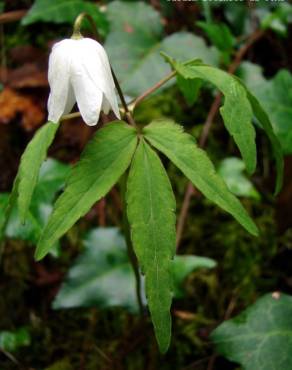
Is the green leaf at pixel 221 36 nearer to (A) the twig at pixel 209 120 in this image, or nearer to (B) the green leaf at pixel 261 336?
(A) the twig at pixel 209 120

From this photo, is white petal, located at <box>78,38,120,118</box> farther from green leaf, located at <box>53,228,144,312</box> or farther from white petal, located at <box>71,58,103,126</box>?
green leaf, located at <box>53,228,144,312</box>

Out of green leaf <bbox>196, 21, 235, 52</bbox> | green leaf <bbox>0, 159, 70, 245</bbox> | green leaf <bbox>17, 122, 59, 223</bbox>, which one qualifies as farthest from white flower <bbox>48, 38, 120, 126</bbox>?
green leaf <bbox>196, 21, 235, 52</bbox>

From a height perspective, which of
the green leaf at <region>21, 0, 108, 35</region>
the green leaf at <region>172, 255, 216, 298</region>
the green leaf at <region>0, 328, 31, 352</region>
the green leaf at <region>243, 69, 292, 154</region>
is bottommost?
the green leaf at <region>0, 328, 31, 352</region>

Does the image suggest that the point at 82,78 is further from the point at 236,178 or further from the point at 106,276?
the point at 236,178

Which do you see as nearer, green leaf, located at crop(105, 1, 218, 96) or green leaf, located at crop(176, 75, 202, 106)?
green leaf, located at crop(176, 75, 202, 106)

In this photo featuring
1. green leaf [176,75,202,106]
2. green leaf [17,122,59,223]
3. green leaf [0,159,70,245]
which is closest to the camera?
green leaf [17,122,59,223]

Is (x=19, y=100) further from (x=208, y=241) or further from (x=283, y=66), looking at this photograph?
(x=283, y=66)
